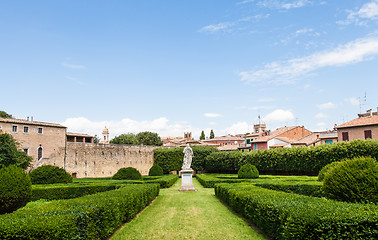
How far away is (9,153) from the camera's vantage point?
1007 inches

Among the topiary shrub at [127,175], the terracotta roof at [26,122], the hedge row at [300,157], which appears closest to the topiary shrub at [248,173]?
the hedge row at [300,157]

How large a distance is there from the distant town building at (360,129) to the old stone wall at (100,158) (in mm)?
27120

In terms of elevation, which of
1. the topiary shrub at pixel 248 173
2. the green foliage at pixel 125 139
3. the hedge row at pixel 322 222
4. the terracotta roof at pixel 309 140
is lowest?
the topiary shrub at pixel 248 173

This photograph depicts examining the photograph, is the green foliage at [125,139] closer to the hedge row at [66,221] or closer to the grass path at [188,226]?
the grass path at [188,226]

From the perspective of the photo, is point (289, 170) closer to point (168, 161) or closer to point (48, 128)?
point (168, 161)

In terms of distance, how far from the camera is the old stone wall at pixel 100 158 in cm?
3212

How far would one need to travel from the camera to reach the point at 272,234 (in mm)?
6359

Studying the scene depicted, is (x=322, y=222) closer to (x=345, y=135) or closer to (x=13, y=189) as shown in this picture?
(x=13, y=189)

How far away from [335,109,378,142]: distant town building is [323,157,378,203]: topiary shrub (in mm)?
29889

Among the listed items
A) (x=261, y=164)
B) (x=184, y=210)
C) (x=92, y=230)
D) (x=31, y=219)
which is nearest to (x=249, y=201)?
(x=184, y=210)

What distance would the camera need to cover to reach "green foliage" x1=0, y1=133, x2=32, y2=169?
25303 mm

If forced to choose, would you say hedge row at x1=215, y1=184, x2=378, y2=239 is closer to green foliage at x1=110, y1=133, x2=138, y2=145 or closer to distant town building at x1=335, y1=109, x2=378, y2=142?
distant town building at x1=335, y1=109, x2=378, y2=142

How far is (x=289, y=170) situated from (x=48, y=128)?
A: 87.4 feet

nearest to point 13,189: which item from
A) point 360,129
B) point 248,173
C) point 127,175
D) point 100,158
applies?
point 127,175
